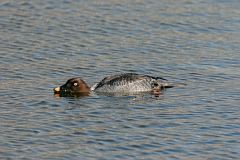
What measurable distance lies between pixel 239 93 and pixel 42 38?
7.62 m

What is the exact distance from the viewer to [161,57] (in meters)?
24.2

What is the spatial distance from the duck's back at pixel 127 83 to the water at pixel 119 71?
40 cm

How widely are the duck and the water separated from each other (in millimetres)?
348

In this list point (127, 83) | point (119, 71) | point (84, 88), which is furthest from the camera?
point (119, 71)

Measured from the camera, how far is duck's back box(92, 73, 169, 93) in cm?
2159

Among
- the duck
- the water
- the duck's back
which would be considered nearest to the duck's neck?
the duck

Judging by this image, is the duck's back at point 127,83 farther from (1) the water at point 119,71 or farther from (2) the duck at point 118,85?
(1) the water at point 119,71

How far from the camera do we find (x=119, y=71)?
920 inches

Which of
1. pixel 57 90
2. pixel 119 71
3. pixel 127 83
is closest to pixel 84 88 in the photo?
pixel 57 90

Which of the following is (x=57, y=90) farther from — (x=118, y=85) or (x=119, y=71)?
(x=119, y=71)

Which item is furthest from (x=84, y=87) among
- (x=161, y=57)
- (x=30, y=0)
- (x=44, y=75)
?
(x=30, y=0)

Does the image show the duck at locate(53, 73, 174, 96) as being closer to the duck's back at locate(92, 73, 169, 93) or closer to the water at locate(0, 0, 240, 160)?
the duck's back at locate(92, 73, 169, 93)

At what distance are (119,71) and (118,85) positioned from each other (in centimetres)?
162

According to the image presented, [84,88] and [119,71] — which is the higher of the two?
[119,71]
